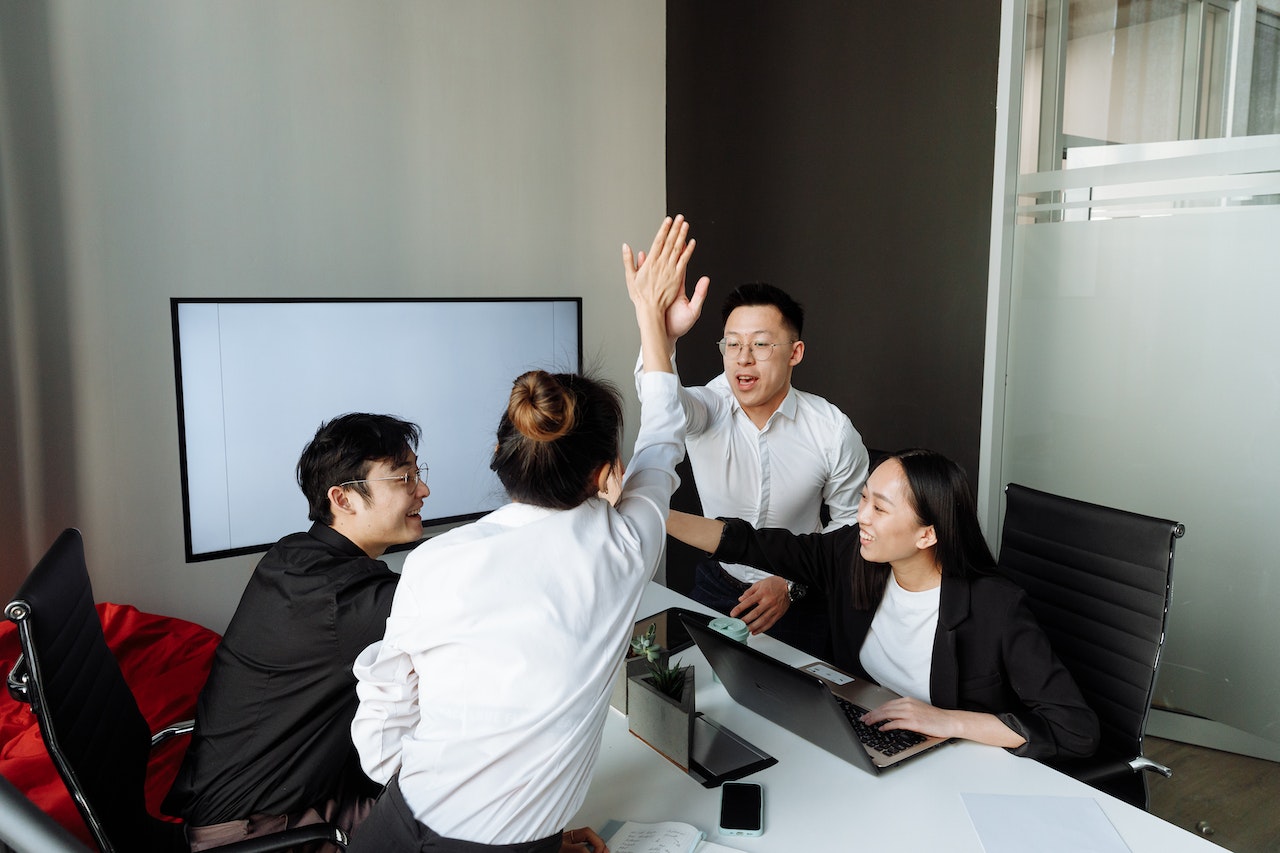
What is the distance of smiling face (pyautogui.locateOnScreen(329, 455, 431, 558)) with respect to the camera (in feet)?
5.95

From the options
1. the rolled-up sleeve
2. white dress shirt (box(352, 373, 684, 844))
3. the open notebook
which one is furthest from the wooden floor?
the rolled-up sleeve

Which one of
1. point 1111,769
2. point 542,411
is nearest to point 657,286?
point 542,411

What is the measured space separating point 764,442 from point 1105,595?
106 cm

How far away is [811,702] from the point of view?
156cm

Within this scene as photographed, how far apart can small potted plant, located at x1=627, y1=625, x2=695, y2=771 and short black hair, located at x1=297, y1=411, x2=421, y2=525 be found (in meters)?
0.65

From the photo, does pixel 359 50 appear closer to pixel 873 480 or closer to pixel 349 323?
pixel 349 323

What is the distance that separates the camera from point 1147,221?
2.76 meters

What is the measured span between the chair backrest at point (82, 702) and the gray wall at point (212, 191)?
149 cm

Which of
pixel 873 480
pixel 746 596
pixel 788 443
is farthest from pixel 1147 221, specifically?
pixel 746 596

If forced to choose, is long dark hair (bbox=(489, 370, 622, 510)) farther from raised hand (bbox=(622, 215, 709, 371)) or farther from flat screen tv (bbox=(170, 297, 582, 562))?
flat screen tv (bbox=(170, 297, 582, 562))

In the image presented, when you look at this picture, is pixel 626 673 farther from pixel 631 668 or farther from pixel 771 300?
pixel 771 300

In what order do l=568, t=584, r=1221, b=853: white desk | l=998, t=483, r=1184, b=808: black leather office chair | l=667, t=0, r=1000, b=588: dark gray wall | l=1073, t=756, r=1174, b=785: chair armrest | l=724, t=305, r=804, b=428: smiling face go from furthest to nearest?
l=667, t=0, r=1000, b=588: dark gray wall < l=724, t=305, r=804, b=428: smiling face < l=998, t=483, r=1184, b=808: black leather office chair < l=1073, t=756, r=1174, b=785: chair armrest < l=568, t=584, r=1221, b=853: white desk

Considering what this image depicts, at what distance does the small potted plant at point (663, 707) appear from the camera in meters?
1.63

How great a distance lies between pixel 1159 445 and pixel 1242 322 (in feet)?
1.40
